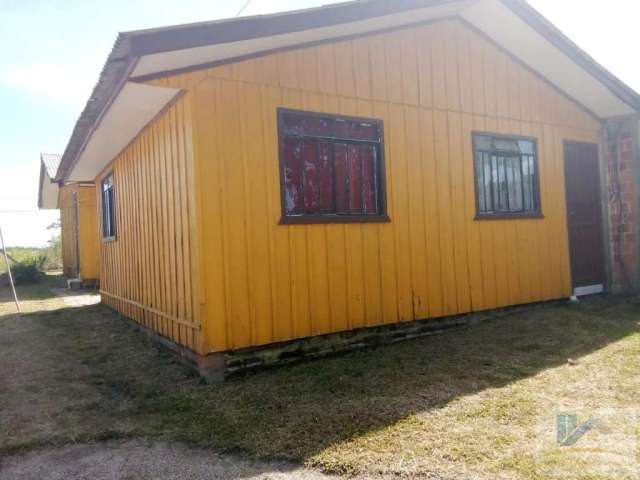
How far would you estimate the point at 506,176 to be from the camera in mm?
6961

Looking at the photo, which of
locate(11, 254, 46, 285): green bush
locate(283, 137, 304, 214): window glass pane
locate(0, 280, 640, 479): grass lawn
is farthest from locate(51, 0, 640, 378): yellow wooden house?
locate(11, 254, 46, 285): green bush

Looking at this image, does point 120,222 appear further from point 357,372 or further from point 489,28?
point 489,28

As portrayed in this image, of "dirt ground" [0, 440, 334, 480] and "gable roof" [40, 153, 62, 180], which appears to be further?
"gable roof" [40, 153, 62, 180]

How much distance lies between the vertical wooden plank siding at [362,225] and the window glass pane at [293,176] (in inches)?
5.9

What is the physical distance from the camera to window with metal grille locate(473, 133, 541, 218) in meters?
6.70

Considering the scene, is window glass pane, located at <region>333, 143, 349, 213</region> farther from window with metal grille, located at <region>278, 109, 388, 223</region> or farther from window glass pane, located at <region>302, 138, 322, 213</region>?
window glass pane, located at <region>302, 138, 322, 213</region>

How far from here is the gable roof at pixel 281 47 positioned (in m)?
4.12

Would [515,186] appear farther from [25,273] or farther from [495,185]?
[25,273]

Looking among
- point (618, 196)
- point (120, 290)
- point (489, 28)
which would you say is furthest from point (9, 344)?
point (618, 196)

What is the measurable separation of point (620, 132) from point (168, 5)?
8.28m

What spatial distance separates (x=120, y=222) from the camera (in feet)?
26.5

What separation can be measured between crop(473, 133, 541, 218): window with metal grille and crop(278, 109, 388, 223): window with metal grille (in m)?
1.78

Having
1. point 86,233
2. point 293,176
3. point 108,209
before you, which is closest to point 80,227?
point 86,233

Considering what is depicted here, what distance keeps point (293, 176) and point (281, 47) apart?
1347mm
